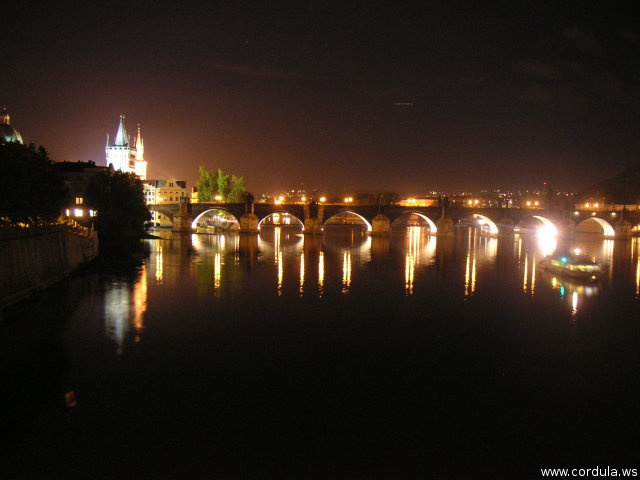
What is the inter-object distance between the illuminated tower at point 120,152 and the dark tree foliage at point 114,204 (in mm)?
71315

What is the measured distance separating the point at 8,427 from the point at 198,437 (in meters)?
4.62

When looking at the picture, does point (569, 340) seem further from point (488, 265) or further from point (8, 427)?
point (488, 265)

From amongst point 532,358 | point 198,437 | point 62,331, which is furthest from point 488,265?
point 198,437

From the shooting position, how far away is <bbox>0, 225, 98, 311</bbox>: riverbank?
2352 cm

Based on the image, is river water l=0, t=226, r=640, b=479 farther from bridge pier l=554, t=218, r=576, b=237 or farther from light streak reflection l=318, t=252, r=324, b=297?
bridge pier l=554, t=218, r=576, b=237

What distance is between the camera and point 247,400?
602 inches

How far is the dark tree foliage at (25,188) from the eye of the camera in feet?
87.1

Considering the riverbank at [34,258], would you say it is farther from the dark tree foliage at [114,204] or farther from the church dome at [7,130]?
the church dome at [7,130]

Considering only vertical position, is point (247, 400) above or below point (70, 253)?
below

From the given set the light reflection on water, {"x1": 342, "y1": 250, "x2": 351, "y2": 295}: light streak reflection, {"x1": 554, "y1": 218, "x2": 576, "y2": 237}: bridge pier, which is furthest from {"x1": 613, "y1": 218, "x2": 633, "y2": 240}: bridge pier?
{"x1": 342, "y1": 250, "x2": 351, "y2": 295}: light streak reflection

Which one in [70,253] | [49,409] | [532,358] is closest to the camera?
[49,409]

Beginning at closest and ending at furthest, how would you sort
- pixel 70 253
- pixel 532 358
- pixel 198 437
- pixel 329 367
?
pixel 198 437 < pixel 329 367 < pixel 532 358 < pixel 70 253

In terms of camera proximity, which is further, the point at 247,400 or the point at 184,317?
the point at 184,317

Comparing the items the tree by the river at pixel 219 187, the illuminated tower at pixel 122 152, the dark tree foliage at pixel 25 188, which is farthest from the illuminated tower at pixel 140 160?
the dark tree foliage at pixel 25 188
